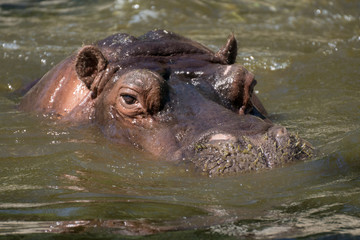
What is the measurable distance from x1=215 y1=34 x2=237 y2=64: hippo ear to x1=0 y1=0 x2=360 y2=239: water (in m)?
1.00

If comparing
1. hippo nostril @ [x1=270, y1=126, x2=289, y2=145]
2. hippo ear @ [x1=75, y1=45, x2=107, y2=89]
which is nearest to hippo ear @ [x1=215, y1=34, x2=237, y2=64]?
hippo ear @ [x1=75, y1=45, x2=107, y2=89]

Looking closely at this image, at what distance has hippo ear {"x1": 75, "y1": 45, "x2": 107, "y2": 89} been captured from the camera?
5672 mm

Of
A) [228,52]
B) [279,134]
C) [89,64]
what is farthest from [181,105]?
[228,52]

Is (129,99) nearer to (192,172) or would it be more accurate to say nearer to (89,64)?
(89,64)

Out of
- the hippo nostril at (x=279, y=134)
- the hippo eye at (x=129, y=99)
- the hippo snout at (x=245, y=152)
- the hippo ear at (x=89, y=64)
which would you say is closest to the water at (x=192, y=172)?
the hippo snout at (x=245, y=152)

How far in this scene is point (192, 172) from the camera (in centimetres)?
439

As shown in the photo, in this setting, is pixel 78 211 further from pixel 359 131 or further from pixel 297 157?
pixel 359 131

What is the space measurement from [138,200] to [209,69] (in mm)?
1990

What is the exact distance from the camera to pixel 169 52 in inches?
231

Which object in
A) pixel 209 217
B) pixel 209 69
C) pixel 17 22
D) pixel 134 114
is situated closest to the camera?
pixel 209 217

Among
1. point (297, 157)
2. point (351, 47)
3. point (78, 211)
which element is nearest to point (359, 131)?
point (297, 157)

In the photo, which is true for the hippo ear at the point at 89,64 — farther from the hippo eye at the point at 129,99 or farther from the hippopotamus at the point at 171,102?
the hippo eye at the point at 129,99

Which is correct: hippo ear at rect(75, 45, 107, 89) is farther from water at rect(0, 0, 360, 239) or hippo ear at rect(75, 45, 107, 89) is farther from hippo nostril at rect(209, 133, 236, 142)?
hippo nostril at rect(209, 133, 236, 142)

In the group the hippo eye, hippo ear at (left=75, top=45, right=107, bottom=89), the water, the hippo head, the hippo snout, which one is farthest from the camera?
hippo ear at (left=75, top=45, right=107, bottom=89)
